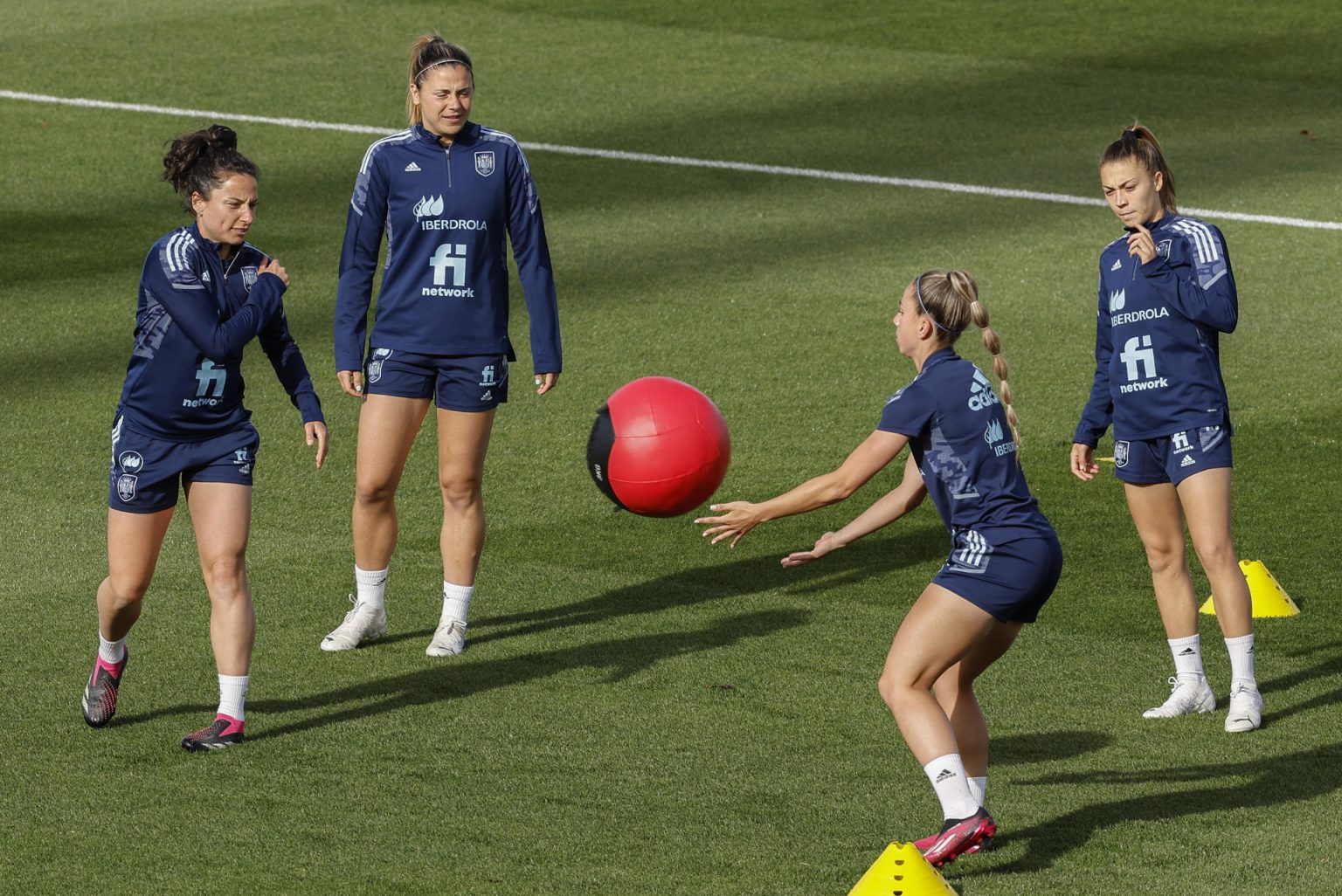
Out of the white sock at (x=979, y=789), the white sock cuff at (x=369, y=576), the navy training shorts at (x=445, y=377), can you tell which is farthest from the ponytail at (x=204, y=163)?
the white sock at (x=979, y=789)

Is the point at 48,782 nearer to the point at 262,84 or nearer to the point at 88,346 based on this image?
the point at 88,346

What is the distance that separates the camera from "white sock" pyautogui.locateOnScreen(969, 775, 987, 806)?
604 centimetres

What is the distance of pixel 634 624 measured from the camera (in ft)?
28.5

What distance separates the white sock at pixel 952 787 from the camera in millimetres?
5953

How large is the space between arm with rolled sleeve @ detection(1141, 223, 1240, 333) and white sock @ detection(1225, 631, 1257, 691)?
1.15 metres

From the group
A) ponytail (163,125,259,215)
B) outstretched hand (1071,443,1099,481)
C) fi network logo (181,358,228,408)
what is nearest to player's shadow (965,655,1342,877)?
outstretched hand (1071,443,1099,481)

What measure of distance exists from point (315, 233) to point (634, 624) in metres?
7.98

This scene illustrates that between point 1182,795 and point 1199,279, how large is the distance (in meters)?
1.87

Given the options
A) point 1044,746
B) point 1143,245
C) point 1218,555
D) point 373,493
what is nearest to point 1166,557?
point 1218,555

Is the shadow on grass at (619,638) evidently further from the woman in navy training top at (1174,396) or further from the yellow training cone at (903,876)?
the yellow training cone at (903,876)

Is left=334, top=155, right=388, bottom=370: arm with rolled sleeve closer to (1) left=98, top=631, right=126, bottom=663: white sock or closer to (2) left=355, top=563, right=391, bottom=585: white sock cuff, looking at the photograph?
(2) left=355, top=563, right=391, bottom=585: white sock cuff

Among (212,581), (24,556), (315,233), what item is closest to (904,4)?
(315,233)

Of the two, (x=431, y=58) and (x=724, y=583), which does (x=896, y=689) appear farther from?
(x=431, y=58)

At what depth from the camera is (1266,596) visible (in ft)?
28.6
